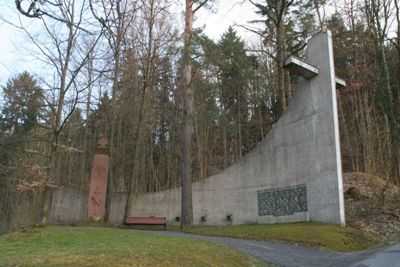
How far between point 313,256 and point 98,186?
11.6 metres

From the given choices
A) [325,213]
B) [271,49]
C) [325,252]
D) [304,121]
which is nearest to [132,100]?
[271,49]

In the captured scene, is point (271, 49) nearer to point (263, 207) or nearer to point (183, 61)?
point (183, 61)

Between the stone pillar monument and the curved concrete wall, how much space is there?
4628 mm

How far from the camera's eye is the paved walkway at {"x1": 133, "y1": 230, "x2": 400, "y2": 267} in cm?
829

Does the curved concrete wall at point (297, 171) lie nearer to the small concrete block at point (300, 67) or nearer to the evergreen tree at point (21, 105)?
the small concrete block at point (300, 67)

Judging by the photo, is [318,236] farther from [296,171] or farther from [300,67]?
[300,67]

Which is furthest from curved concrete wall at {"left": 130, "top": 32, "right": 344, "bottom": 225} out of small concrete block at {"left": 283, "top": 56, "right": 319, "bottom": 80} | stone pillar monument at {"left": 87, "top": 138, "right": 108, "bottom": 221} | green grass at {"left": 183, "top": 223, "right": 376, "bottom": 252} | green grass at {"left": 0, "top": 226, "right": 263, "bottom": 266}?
green grass at {"left": 0, "top": 226, "right": 263, "bottom": 266}

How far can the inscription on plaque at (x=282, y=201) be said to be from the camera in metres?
14.7

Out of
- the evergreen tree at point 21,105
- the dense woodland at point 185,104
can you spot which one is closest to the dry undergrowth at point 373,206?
the dense woodland at point 185,104

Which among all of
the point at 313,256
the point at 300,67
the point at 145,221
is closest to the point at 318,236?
the point at 313,256

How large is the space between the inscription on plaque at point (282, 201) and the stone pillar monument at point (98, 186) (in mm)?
7056

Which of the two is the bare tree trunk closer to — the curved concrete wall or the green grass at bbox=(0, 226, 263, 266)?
the curved concrete wall

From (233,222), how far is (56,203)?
9.23 metres

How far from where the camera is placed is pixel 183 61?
17828 mm
